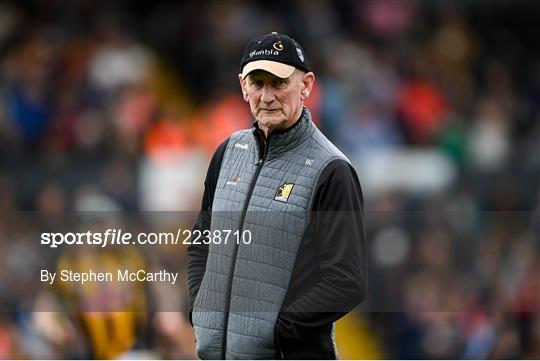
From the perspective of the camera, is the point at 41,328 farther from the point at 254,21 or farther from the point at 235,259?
the point at 254,21

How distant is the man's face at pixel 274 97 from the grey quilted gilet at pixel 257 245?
0.17 feet

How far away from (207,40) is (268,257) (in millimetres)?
6312

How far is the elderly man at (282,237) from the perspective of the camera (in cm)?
343

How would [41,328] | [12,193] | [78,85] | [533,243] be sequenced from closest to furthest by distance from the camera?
[41,328] → [533,243] → [12,193] → [78,85]

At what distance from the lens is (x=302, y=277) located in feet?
11.4

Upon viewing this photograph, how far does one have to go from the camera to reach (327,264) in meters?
3.45

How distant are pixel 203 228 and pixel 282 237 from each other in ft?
1.15

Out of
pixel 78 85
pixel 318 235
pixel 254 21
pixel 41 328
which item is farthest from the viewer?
pixel 254 21

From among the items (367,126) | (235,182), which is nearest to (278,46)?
(235,182)

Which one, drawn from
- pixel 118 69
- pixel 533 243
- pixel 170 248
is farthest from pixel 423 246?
pixel 118 69

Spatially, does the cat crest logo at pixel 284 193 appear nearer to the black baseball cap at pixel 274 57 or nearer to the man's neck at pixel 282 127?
the man's neck at pixel 282 127

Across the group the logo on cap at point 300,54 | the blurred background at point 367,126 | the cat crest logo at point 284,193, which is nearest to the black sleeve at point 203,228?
the cat crest logo at point 284,193

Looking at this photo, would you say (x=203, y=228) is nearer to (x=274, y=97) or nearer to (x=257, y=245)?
(x=257, y=245)

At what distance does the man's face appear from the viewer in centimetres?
348
